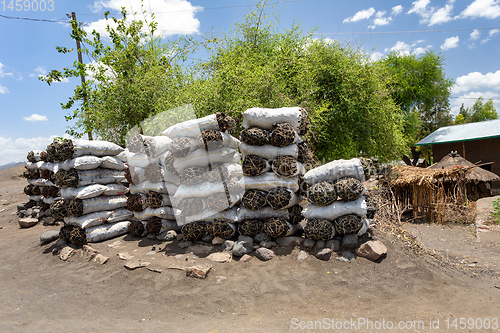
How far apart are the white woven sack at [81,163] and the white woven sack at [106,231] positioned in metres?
1.42

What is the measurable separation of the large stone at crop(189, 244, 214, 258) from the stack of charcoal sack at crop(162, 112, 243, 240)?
21 cm

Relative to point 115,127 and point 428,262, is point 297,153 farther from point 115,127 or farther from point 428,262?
point 115,127

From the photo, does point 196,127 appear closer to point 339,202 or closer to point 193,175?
point 193,175

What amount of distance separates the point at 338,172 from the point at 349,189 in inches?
15.0

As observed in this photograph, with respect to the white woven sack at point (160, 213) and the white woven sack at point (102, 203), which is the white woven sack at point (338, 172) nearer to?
the white woven sack at point (160, 213)

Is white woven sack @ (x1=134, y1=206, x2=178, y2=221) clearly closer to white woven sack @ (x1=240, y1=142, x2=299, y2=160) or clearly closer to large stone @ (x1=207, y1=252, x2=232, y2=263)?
large stone @ (x1=207, y1=252, x2=232, y2=263)

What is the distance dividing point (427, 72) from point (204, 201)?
67.7ft

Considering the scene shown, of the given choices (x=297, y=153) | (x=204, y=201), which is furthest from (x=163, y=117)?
(x=297, y=153)

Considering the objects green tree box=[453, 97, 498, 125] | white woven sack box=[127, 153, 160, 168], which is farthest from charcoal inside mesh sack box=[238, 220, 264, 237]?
green tree box=[453, 97, 498, 125]

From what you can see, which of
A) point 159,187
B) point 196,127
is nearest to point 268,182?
point 196,127

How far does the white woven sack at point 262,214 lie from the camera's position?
5.58m

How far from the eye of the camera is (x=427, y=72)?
20109 millimetres

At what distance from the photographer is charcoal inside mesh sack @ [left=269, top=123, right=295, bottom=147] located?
5.36 m

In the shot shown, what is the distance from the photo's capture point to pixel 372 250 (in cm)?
481
